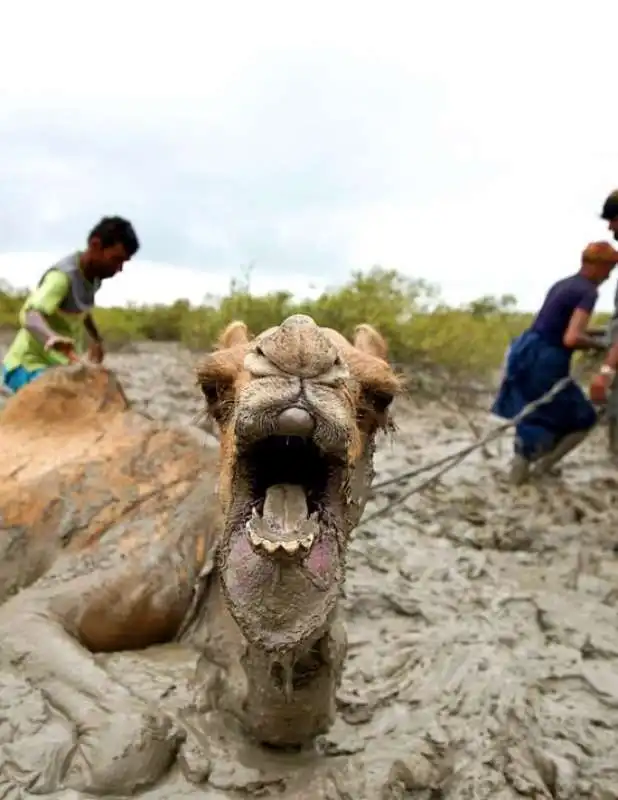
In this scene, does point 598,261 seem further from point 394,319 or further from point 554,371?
point 394,319

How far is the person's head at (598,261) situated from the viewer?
6.57m

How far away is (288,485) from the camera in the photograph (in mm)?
2197

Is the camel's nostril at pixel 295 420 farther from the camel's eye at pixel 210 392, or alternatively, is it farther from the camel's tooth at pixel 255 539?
the camel's eye at pixel 210 392

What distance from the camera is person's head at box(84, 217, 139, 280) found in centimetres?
532

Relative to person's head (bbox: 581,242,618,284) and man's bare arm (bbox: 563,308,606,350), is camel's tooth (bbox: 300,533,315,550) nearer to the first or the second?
man's bare arm (bbox: 563,308,606,350)

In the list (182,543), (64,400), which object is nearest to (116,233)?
(64,400)

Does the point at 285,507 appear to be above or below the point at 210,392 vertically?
below

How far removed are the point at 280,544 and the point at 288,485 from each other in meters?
0.21

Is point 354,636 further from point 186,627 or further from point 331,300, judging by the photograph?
point 331,300

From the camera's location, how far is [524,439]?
682cm

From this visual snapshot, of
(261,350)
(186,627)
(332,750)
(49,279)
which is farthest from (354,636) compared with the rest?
(49,279)

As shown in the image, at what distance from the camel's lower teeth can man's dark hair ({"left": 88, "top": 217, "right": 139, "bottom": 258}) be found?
3589 millimetres

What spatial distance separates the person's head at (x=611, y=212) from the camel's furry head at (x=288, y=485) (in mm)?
4491

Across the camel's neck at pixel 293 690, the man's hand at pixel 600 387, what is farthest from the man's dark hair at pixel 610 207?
the camel's neck at pixel 293 690
